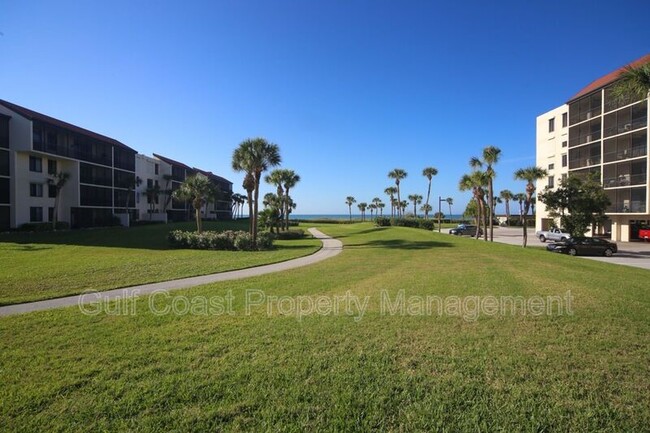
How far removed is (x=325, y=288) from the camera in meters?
9.95

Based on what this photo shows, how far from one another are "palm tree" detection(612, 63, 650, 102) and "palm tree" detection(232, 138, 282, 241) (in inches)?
785

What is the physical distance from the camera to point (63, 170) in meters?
38.3

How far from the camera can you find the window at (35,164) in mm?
34469

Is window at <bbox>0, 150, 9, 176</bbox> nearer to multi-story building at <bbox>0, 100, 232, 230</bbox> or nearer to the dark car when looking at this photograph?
multi-story building at <bbox>0, 100, 232, 230</bbox>

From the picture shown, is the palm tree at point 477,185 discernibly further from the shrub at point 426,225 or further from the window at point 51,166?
the window at point 51,166

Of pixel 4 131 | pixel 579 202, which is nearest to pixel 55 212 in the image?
pixel 4 131

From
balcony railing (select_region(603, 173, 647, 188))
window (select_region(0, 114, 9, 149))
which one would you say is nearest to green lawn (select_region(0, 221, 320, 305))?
window (select_region(0, 114, 9, 149))

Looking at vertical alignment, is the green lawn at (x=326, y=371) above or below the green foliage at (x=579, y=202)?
below

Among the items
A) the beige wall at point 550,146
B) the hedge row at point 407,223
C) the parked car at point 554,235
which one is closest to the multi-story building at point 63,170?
the hedge row at point 407,223

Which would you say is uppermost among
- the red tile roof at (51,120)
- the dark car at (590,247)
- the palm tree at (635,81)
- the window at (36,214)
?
the red tile roof at (51,120)

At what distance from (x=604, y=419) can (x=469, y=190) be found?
37678mm

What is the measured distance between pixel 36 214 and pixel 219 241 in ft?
Answer: 85.9

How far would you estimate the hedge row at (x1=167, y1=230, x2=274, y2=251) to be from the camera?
22609 mm

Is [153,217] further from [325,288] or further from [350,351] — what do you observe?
[350,351]
